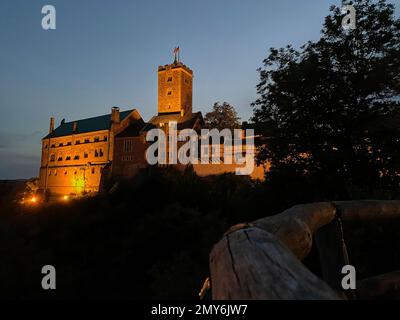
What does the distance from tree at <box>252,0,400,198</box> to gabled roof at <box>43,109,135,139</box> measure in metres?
48.4

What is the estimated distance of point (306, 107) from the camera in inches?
536

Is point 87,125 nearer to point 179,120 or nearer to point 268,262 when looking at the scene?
point 179,120

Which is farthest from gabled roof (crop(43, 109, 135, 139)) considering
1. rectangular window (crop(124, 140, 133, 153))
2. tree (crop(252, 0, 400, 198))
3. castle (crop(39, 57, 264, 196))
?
tree (crop(252, 0, 400, 198))

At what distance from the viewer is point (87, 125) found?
207 ft

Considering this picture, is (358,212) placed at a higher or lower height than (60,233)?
higher

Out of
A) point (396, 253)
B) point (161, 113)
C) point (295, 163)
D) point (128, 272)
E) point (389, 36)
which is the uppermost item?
point (161, 113)

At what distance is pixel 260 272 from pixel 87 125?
221ft

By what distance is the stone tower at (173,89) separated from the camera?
61.9m

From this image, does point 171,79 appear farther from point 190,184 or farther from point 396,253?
point 396,253

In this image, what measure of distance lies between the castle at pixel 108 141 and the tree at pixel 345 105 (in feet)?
116

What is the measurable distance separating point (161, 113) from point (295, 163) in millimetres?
50844

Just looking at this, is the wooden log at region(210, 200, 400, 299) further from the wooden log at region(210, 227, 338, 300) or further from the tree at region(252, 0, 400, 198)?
the tree at region(252, 0, 400, 198)
